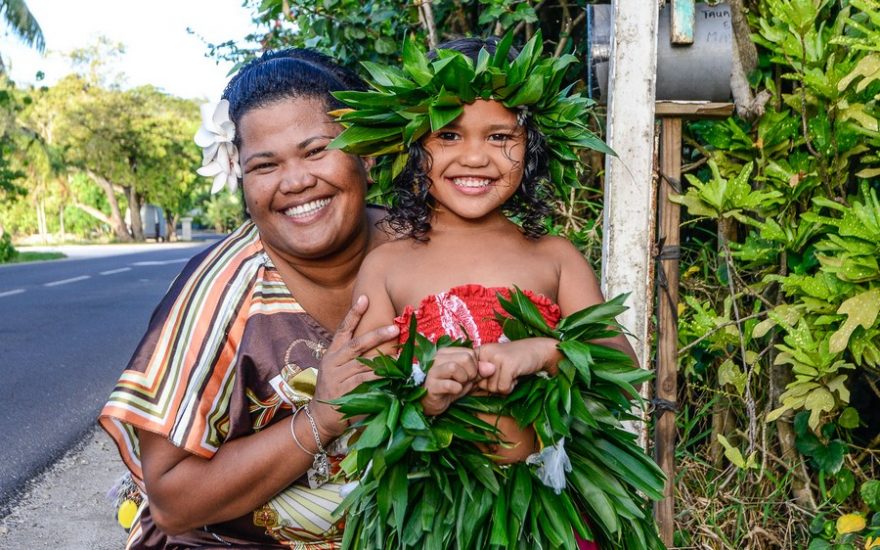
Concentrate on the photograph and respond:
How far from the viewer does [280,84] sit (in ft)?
7.50

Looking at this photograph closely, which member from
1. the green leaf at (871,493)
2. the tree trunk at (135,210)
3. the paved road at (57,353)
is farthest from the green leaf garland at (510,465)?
the tree trunk at (135,210)

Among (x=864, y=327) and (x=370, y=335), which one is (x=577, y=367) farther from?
(x=864, y=327)

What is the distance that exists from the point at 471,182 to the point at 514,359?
0.50 m

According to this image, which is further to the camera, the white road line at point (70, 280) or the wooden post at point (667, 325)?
the white road line at point (70, 280)

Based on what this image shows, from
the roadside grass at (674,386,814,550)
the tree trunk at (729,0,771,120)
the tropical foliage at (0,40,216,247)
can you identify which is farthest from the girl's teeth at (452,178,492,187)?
the tropical foliage at (0,40,216,247)

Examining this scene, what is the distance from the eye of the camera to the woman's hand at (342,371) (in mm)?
1900

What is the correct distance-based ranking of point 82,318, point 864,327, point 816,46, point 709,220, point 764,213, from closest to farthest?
1. point 864,327
2. point 816,46
3. point 764,213
4. point 709,220
5. point 82,318

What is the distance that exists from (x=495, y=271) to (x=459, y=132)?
35 cm

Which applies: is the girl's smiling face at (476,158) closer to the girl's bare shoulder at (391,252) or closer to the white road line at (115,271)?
the girl's bare shoulder at (391,252)

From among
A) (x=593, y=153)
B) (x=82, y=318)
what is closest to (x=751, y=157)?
(x=593, y=153)

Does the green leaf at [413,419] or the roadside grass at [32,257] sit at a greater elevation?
the green leaf at [413,419]

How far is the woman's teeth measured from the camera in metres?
2.05

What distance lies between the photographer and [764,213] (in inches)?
116

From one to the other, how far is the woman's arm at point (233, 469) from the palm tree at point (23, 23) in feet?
76.7
